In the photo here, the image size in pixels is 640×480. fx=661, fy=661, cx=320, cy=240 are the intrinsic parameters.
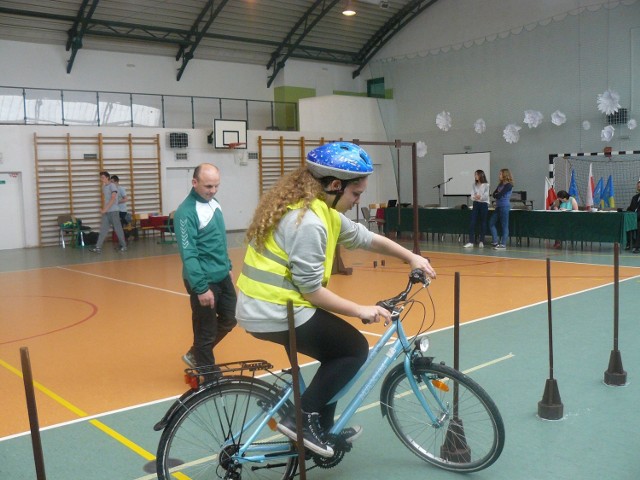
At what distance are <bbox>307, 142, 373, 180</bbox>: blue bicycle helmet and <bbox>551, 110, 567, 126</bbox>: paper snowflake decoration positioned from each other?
55.7 feet

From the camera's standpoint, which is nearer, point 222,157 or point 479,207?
point 479,207

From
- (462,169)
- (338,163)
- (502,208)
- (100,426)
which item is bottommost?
(100,426)

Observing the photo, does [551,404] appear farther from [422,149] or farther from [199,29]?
[199,29]

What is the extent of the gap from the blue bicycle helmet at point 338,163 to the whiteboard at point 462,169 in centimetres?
1765

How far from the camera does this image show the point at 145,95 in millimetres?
19984

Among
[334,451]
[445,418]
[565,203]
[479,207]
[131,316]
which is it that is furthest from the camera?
[479,207]

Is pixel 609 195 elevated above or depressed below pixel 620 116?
below

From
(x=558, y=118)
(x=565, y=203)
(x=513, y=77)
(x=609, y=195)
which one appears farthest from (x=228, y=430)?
(x=513, y=77)

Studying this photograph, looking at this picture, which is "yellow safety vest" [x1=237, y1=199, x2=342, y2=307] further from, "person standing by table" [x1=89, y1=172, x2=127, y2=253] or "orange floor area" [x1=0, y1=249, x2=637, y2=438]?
"person standing by table" [x1=89, y1=172, x2=127, y2=253]

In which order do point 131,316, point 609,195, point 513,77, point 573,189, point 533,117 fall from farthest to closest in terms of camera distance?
point 513,77 < point 533,117 < point 573,189 < point 609,195 < point 131,316

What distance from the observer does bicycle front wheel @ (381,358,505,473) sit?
302 cm

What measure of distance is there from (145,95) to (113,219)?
22.5ft

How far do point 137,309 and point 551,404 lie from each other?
17.3 ft

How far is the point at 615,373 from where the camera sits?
4.53m
